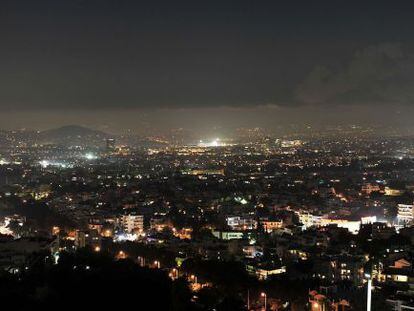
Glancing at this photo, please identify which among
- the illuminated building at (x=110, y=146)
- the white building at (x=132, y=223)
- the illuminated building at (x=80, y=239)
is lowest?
the illuminated building at (x=110, y=146)

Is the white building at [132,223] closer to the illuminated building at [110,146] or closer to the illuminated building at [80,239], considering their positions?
the illuminated building at [80,239]

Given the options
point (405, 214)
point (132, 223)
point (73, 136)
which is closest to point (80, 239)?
point (132, 223)

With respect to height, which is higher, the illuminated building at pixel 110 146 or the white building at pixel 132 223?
the white building at pixel 132 223

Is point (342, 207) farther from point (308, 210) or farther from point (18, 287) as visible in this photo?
point (18, 287)

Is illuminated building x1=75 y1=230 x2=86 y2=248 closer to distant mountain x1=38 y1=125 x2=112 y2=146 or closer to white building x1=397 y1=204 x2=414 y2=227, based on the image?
white building x1=397 y1=204 x2=414 y2=227

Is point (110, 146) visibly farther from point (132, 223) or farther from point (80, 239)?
point (80, 239)

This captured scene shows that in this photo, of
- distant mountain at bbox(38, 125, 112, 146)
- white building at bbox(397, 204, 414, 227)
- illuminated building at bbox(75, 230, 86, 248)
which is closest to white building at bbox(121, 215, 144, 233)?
illuminated building at bbox(75, 230, 86, 248)

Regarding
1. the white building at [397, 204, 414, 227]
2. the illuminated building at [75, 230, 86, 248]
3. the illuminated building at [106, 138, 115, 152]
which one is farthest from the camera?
the illuminated building at [106, 138, 115, 152]

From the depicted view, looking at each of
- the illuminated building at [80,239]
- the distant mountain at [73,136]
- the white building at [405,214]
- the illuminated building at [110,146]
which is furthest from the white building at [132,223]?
the distant mountain at [73,136]
